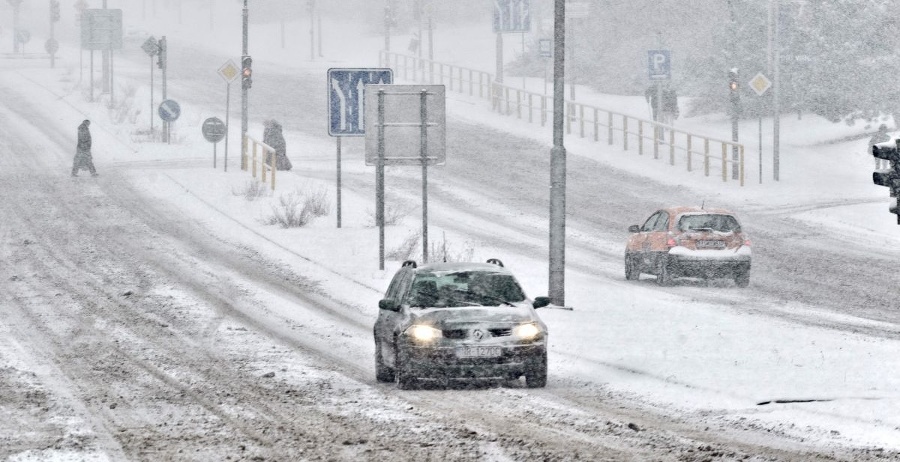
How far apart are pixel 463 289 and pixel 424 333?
101 centimetres

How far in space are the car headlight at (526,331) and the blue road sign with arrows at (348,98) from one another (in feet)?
38.7

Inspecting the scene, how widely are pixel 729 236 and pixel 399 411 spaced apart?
13.5m

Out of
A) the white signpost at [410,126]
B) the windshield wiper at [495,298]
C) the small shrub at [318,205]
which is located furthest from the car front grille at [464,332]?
the small shrub at [318,205]

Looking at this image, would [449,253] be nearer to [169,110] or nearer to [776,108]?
[776,108]

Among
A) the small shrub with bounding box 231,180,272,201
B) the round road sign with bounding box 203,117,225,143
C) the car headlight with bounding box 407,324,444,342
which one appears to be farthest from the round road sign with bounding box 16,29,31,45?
the car headlight with bounding box 407,324,444,342

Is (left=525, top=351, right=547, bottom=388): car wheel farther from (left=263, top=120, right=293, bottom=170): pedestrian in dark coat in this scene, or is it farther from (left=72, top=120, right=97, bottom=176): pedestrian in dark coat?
(left=72, top=120, right=97, bottom=176): pedestrian in dark coat

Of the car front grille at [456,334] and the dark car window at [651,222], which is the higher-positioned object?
the car front grille at [456,334]

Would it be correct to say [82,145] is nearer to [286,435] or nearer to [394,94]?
[394,94]

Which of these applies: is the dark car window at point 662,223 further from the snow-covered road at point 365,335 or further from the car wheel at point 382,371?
the car wheel at point 382,371

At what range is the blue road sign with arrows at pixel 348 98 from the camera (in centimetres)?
2538

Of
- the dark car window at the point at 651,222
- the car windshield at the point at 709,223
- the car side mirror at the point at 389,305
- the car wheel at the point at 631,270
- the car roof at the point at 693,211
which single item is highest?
the car roof at the point at 693,211

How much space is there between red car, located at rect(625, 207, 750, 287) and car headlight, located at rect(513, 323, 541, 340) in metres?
11.4

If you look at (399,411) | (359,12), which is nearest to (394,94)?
(399,411)

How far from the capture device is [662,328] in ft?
62.4
